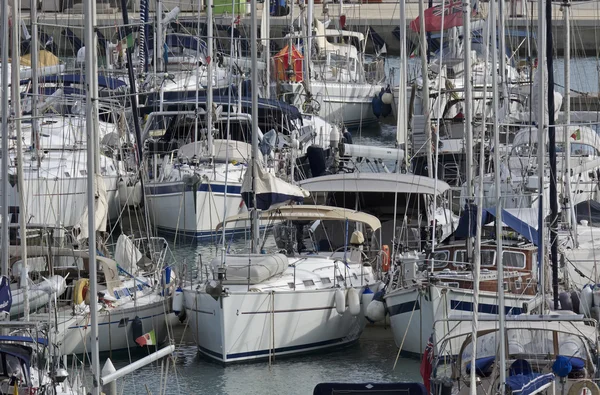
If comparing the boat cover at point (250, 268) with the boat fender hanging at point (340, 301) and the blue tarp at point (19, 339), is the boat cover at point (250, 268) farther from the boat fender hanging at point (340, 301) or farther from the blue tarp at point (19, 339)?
the blue tarp at point (19, 339)

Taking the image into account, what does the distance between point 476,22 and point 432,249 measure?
24300 mm

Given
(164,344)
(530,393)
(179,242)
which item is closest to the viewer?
(530,393)

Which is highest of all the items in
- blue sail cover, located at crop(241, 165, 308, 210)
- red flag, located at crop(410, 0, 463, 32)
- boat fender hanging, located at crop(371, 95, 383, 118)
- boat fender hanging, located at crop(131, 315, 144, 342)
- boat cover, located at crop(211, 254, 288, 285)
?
red flag, located at crop(410, 0, 463, 32)

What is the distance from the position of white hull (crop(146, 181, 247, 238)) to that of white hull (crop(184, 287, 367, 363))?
30.2 feet

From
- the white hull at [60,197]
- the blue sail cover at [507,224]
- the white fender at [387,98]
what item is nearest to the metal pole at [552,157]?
the blue sail cover at [507,224]

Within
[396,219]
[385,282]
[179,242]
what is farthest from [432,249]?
[179,242]

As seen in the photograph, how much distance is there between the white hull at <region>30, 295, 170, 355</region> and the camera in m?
24.5

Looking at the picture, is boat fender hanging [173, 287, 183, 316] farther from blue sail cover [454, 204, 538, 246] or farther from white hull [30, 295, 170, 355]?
blue sail cover [454, 204, 538, 246]

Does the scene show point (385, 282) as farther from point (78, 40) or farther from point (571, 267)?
point (78, 40)

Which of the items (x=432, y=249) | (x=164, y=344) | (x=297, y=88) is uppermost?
(x=297, y=88)

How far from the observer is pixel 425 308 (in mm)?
24797

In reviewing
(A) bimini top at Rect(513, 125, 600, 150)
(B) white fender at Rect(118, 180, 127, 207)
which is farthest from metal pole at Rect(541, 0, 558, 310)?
(B) white fender at Rect(118, 180, 127, 207)

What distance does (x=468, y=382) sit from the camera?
62.6 feet

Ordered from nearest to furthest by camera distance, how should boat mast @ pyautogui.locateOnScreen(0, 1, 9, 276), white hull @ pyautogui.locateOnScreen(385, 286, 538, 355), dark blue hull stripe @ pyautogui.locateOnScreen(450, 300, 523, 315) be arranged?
boat mast @ pyautogui.locateOnScreen(0, 1, 9, 276)
dark blue hull stripe @ pyautogui.locateOnScreen(450, 300, 523, 315)
white hull @ pyautogui.locateOnScreen(385, 286, 538, 355)
